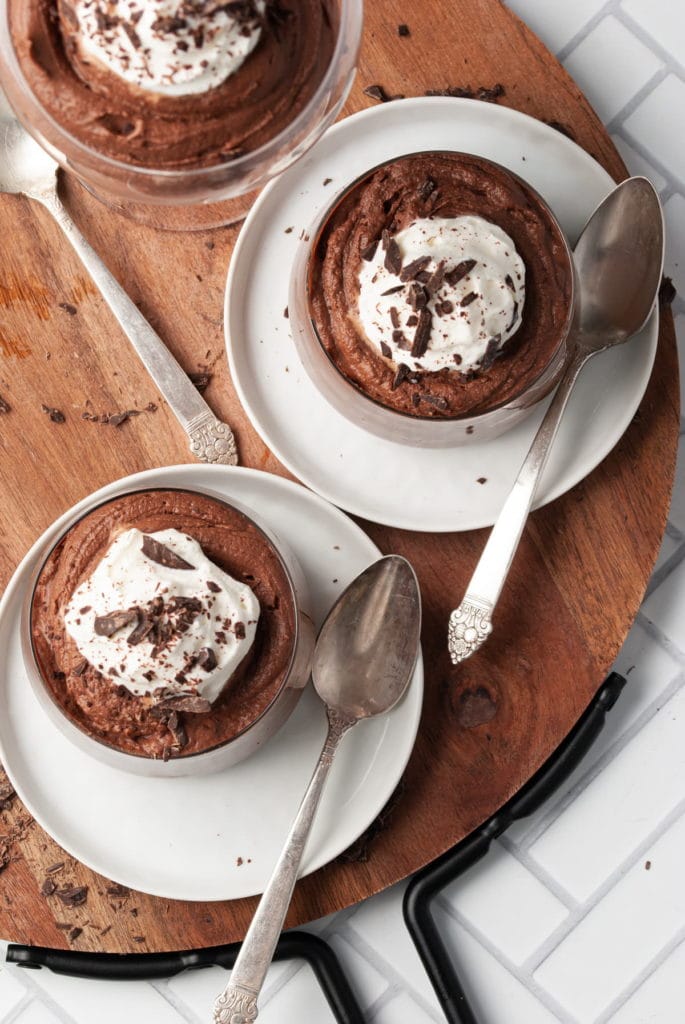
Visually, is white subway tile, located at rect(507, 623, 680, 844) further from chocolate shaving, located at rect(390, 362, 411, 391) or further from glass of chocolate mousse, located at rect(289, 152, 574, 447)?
chocolate shaving, located at rect(390, 362, 411, 391)

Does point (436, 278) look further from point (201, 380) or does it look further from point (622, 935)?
point (622, 935)

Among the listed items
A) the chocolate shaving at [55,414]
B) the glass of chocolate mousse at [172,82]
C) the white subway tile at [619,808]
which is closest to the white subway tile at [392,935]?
the white subway tile at [619,808]

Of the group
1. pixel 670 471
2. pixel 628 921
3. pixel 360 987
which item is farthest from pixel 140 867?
pixel 670 471

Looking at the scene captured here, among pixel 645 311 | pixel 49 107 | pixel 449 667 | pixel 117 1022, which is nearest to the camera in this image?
pixel 49 107

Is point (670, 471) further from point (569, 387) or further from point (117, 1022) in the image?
Answer: point (117, 1022)

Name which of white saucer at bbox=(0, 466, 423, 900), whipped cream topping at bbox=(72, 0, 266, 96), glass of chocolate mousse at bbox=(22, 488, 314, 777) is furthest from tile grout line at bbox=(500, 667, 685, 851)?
whipped cream topping at bbox=(72, 0, 266, 96)

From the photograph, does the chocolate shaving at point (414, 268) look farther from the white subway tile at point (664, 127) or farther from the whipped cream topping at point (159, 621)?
the white subway tile at point (664, 127)
